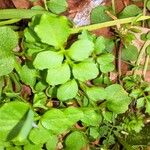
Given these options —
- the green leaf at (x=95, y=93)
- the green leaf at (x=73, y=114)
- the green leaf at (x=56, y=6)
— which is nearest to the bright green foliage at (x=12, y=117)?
the green leaf at (x=73, y=114)

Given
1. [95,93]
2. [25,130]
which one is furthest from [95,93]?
[25,130]

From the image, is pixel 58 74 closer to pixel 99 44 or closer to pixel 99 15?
pixel 99 44

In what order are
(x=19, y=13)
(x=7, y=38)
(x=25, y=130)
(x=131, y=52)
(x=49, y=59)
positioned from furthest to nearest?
(x=131, y=52) < (x=19, y=13) < (x=7, y=38) < (x=49, y=59) < (x=25, y=130)

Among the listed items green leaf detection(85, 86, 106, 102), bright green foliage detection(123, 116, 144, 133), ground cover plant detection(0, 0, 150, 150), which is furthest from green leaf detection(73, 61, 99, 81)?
bright green foliage detection(123, 116, 144, 133)

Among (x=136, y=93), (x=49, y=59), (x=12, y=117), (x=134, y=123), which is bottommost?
(x=134, y=123)

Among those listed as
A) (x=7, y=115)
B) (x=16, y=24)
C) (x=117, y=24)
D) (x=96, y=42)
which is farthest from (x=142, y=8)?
(x=7, y=115)

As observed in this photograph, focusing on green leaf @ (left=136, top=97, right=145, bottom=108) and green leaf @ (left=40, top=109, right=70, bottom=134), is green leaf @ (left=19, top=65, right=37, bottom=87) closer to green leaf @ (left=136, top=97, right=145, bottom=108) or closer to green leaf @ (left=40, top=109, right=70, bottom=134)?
green leaf @ (left=40, top=109, right=70, bottom=134)

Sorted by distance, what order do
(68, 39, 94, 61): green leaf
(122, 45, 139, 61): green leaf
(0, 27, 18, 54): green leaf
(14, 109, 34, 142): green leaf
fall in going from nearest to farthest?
(14, 109, 34, 142): green leaf < (68, 39, 94, 61): green leaf < (0, 27, 18, 54): green leaf < (122, 45, 139, 61): green leaf

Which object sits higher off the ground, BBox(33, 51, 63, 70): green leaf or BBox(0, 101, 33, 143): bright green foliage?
BBox(33, 51, 63, 70): green leaf
